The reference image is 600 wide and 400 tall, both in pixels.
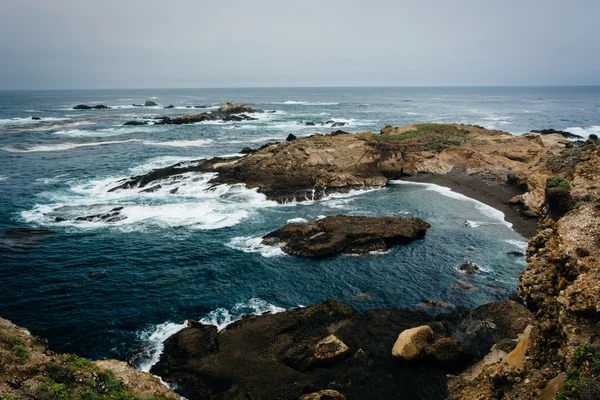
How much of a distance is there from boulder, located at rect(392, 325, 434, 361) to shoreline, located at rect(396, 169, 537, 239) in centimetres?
2134

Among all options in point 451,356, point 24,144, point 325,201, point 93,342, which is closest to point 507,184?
point 325,201

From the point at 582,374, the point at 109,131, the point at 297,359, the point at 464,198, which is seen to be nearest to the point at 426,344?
the point at 297,359

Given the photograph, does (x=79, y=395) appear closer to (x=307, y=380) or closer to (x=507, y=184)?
(x=307, y=380)

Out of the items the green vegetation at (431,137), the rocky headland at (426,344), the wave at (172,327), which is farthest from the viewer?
the green vegetation at (431,137)

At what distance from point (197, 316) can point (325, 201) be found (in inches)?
993

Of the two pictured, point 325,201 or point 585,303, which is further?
point 325,201

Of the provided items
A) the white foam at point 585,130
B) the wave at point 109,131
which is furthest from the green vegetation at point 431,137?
the wave at point 109,131

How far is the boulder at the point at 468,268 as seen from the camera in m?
27.5

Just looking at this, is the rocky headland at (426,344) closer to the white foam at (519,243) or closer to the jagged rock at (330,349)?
the jagged rock at (330,349)

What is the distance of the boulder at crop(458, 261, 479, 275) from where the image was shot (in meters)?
27.5

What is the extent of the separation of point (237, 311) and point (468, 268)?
1751 centimetres

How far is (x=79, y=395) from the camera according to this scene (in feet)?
38.3

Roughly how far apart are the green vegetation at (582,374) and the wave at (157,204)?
102 ft

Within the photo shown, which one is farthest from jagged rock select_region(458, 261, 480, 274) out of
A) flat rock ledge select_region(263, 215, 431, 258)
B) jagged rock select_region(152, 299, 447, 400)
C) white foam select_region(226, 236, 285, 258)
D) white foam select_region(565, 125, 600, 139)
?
white foam select_region(565, 125, 600, 139)
